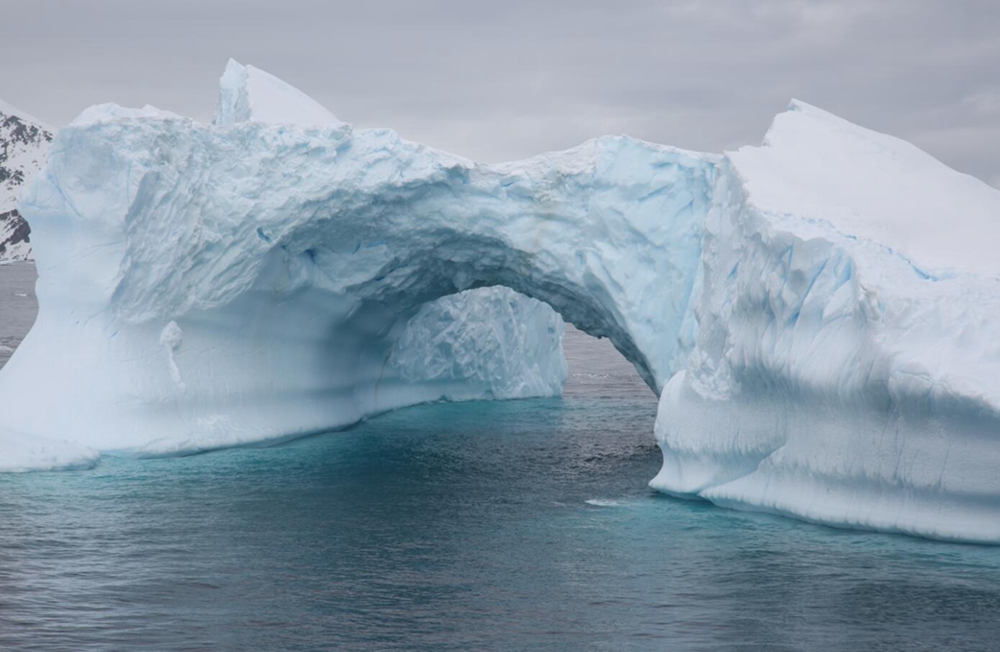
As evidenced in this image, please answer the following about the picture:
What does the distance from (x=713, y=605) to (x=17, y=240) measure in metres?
117

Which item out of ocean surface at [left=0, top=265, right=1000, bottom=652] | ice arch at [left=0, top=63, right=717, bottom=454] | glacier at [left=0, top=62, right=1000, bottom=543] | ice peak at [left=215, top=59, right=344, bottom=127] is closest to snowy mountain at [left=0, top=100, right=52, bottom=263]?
ice peak at [left=215, top=59, right=344, bottom=127]

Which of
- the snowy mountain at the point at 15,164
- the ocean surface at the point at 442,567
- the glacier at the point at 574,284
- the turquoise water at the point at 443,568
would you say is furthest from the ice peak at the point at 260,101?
the snowy mountain at the point at 15,164

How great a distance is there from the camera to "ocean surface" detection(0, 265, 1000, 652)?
9.52 m

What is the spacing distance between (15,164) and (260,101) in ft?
400

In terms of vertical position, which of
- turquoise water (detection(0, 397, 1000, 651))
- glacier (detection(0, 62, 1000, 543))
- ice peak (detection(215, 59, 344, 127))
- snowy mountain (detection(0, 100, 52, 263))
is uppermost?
snowy mountain (detection(0, 100, 52, 263))

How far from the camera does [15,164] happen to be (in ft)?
433

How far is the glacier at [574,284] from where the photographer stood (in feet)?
40.4

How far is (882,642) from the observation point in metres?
9.29

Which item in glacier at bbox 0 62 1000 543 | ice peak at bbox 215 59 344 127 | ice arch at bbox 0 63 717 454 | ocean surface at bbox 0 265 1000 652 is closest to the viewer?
ocean surface at bbox 0 265 1000 652

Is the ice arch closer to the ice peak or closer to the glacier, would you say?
the glacier

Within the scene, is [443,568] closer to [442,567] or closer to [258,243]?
[442,567]

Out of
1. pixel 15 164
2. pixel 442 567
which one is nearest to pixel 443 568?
pixel 442 567

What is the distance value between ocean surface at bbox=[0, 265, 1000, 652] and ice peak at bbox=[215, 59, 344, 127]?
647 cm

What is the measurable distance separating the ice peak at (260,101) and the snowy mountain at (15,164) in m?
97.4
